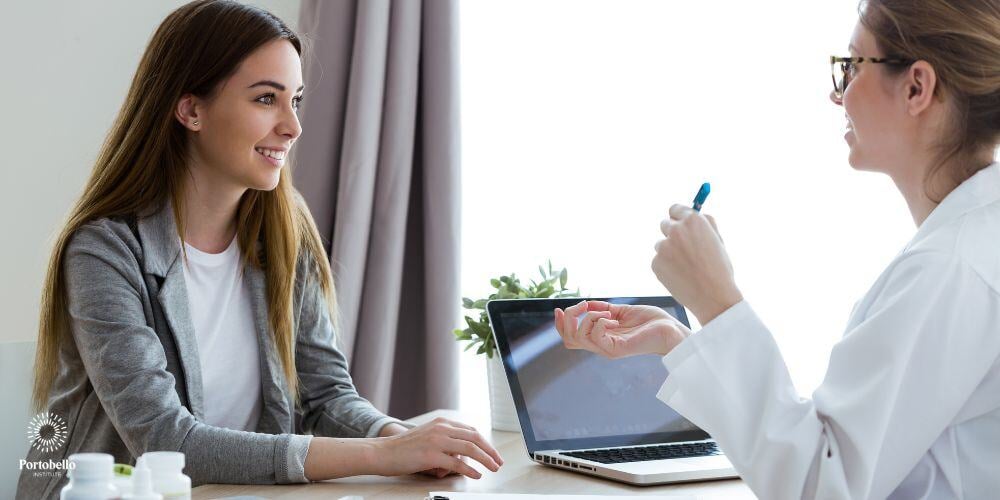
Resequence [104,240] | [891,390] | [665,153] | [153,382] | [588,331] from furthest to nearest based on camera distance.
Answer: [665,153] → [104,240] → [153,382] → [588,331] → [891,390]

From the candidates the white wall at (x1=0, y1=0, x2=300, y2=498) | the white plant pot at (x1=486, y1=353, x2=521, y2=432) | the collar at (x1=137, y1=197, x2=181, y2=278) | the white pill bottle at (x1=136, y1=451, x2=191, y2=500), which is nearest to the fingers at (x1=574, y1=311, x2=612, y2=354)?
the white plant pot at (x1=486, y1=353, x2=521, y2=432)

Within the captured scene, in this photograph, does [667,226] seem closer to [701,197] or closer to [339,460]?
[701,197]

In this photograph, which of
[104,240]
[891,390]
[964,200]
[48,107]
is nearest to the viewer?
[891,390]

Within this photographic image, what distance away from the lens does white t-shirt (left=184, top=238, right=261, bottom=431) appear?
1.62 meters

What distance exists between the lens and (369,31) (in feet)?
7.65

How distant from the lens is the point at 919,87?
104 centimetres

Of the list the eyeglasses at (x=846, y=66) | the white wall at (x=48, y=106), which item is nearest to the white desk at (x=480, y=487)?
the eyeglasses at (x=846, y=66)

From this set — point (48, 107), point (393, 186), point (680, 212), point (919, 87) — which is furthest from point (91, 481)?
point (48, 107)

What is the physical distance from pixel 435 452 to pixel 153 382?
422 mm

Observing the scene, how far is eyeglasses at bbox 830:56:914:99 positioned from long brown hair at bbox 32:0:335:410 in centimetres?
96

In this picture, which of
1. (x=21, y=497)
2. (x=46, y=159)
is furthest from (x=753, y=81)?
(x=46, y=159)

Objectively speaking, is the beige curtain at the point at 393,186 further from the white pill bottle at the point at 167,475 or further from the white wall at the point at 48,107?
the white pill bottle at the point at 167,475

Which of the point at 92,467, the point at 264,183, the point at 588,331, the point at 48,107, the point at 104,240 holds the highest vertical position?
the point at 48,107

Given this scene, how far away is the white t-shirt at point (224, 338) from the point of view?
1.62 meters
